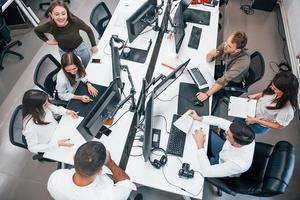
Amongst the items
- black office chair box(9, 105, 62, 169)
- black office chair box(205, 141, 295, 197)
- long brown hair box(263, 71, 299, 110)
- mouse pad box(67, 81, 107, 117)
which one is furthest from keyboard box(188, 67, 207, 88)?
black office chair box(9, 105, 62, 169)

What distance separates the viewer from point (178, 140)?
2303 mm

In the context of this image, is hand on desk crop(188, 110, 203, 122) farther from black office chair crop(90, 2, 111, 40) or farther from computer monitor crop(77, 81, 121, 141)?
black office chair crop(90, 2, 111, 40)

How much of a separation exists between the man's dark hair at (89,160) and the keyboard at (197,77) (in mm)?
1405

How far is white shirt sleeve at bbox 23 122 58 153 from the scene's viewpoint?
206 centimetres

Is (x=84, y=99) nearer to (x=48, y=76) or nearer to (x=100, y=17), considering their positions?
(x=48, y=76)

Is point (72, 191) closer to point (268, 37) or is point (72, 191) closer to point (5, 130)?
point (5, 130)

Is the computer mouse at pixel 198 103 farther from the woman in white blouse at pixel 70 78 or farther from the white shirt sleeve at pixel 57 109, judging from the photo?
the white shirt sleeve at pixel 57 109

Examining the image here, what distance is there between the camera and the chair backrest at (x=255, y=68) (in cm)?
266

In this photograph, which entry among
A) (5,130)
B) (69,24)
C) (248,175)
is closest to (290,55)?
(248,175)

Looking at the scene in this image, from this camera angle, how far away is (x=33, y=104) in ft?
6.66

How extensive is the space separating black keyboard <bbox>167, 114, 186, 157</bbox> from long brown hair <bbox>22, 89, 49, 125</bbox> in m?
1.10

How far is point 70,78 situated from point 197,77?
1.29 metres

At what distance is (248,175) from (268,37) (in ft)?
9.20

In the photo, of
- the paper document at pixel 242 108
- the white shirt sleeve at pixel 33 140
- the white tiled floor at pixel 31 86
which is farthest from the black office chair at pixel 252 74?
the white shirt sleeve at pixel 33 140
